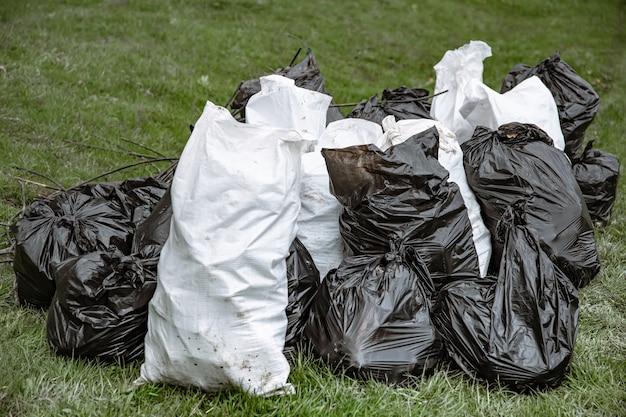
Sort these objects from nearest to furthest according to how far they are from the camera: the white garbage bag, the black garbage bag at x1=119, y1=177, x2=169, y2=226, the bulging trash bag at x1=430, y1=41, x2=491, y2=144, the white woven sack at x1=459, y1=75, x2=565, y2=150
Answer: the black garbage bag at x1=119, y1=177, x2=169, y2=226 < the white garbage bag < the white woven sack at x1=459, y1=75, x2=565, y2=150 < the bulging trash bag at x1=430, y1=41, x2=491, y2=144

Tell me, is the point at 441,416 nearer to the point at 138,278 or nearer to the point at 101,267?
the point at 138,278

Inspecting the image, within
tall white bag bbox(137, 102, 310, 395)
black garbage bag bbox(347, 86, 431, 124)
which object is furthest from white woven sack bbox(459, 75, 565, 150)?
tall white bag bbox(137, 102, 310, 395)

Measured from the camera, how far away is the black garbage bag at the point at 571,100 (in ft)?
14.3

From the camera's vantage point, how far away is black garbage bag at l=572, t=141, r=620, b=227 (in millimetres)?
4172

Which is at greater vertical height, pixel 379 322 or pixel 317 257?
pixel 379 322

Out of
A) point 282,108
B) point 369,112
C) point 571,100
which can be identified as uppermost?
point 282,108

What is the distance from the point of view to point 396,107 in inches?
169

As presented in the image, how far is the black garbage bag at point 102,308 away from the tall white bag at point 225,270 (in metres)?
0.12

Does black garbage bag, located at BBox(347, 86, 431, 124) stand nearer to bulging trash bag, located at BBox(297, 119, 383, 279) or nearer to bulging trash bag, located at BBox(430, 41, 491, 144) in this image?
bulging trash bag, located at BBox(430, 41, 491, 144)

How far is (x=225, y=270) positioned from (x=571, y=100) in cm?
302

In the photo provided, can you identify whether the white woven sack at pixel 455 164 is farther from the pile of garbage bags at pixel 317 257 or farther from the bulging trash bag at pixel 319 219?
the bulging trash bag at pixel 319 219

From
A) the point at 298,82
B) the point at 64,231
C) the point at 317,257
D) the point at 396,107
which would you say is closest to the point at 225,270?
the point at 317,257

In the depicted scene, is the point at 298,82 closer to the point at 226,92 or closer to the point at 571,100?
the point at 571,100

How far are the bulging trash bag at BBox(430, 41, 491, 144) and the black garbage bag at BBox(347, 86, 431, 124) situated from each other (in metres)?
0.10
